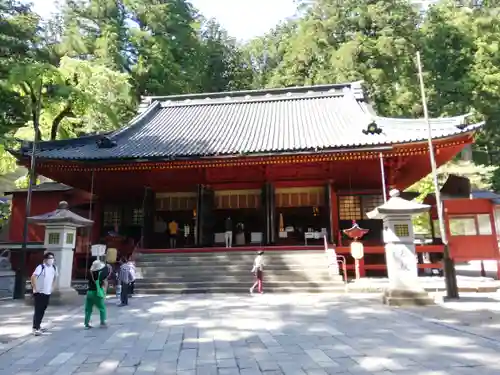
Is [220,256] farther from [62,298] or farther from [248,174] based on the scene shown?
[62,298]

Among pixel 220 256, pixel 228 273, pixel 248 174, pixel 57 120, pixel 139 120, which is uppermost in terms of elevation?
pixel 57 120

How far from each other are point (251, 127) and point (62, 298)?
11.3 m

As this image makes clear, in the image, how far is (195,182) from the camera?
1612cm

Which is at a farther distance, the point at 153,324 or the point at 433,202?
the point at 433,202

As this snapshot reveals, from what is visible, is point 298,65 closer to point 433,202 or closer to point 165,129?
point 165,129

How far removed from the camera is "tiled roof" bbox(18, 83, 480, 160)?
1384 cm

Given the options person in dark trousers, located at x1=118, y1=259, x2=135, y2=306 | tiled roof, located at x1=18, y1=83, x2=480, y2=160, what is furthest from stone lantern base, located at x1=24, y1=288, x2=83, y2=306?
tiled roof, located at x1=18, y1=83, x2=480, y2=160

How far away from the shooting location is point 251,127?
17.8 m

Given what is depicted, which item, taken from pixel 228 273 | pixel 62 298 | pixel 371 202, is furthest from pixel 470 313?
pixel 62 298

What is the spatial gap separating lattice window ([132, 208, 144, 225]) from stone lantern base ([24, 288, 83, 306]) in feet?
23.3

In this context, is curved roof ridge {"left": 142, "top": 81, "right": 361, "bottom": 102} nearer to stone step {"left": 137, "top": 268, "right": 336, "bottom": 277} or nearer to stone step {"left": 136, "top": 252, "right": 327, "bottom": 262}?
stone step {"left": 136, "top": 252, "right": 327, "bottom": 262}

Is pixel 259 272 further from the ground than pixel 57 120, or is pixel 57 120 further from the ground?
pixel 57 120

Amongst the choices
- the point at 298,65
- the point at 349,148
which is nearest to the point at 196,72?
the point at 298,65

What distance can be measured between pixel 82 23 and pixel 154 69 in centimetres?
823
